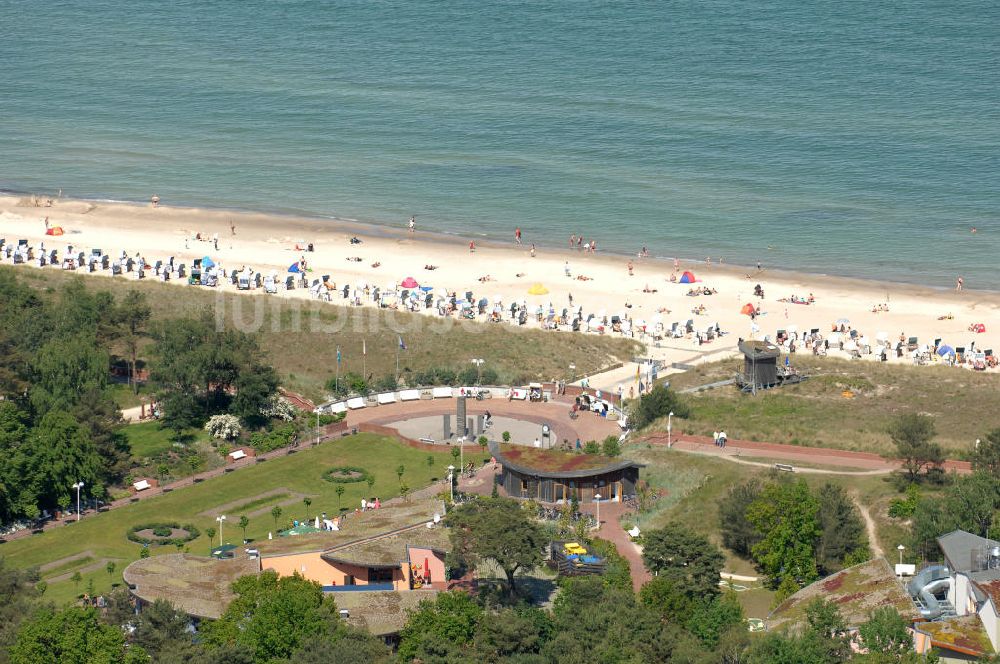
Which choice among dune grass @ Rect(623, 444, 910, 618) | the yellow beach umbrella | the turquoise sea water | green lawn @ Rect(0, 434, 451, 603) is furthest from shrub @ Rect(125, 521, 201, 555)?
the turquoise sea water

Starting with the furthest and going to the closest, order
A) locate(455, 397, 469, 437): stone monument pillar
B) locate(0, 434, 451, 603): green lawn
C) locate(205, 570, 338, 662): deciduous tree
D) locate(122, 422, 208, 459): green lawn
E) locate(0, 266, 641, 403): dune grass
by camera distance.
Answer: locate(0, 266, 641, 403): dune grass
locate(455, 397, 469, 437): stone monument pillar
locate(122, 422, 208, 459): green lawn
locate(0, 434, 451, 603): green lawn
locate(205, 570, 338, 662): deciduous tree

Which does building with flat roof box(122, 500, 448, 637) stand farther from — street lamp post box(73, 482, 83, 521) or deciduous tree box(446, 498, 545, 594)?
street lamp post box(73, 482, 83, 521)

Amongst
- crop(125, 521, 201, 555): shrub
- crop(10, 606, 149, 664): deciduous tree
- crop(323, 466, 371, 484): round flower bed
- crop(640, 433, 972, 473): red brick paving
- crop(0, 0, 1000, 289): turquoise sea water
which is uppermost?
crop(0, 0, 1000, 289): turquoise sea water

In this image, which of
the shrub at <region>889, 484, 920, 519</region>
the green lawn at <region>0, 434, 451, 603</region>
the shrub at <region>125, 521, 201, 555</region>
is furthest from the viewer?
the shrub at <region>125, 521, 201, 555</region>

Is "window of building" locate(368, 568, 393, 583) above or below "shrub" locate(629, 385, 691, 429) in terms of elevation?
below

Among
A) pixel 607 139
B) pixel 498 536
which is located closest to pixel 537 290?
pixel 498 536

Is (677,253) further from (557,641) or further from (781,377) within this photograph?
(557,641)

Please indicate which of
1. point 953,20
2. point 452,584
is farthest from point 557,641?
point 953,20

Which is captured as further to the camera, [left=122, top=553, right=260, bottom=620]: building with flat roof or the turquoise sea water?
the turquoise sea water
